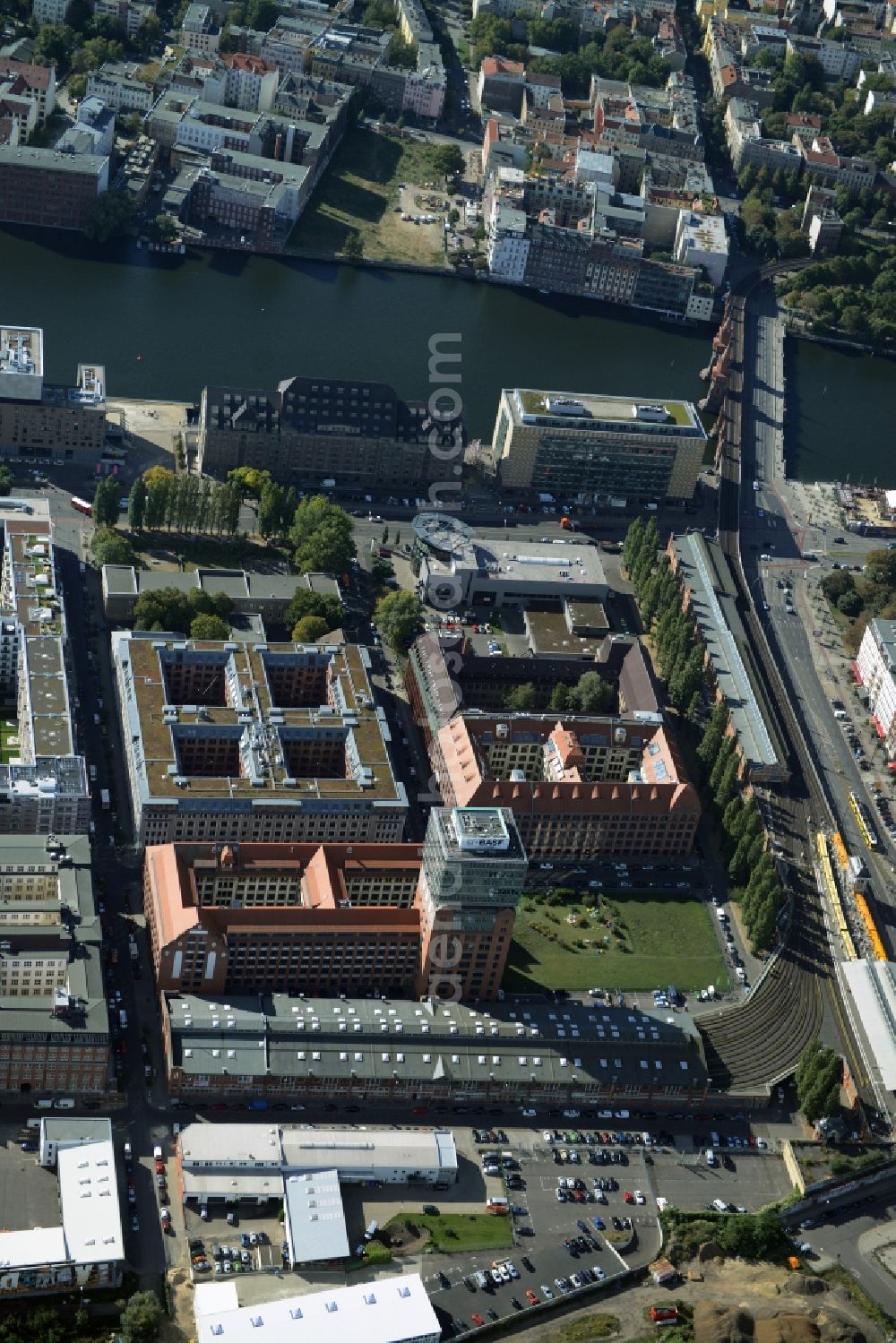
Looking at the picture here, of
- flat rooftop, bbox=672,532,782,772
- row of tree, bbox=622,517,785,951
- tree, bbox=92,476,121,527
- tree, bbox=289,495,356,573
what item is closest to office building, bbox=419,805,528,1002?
row of tree, bbox=622,517,785,951

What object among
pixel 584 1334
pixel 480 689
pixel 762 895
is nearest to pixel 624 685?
pixel 480 689

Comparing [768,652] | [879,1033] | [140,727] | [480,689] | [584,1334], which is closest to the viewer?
[584,1334]

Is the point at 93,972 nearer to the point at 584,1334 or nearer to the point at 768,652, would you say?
the point at 584,1334

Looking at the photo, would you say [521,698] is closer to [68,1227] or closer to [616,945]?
[616,945]

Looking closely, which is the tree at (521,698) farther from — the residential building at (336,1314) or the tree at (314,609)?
the residential building at (336,1314)

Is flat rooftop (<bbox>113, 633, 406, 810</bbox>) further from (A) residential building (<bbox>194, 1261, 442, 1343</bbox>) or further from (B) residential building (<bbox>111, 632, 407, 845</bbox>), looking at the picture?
(A) residential building (<bbox>194, 1261, 442, 1343</bbox>)

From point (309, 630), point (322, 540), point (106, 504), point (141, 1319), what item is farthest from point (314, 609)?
point (141, 1319)
